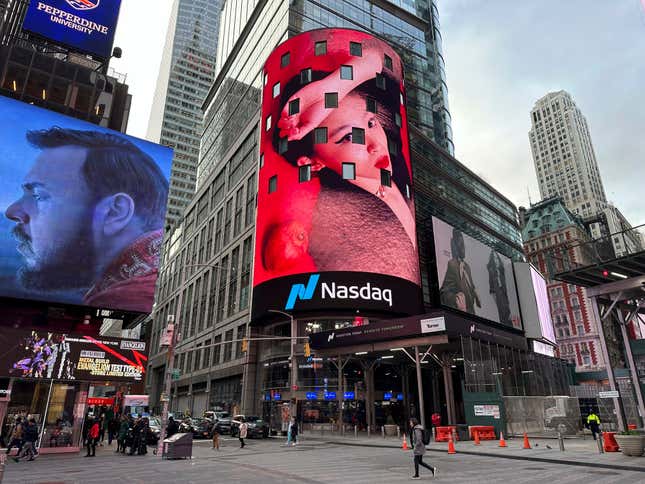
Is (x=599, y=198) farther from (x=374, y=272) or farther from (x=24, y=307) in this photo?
(x=24, y=307)

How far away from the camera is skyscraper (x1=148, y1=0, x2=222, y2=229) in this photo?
533 feet

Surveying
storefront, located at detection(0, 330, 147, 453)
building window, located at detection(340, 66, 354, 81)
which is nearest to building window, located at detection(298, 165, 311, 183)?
building window, located at detection(340, 66, 354, 81)

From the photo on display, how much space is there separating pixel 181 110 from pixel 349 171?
145 metres

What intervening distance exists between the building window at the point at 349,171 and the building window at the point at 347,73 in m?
11.7

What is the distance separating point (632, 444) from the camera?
738 inches

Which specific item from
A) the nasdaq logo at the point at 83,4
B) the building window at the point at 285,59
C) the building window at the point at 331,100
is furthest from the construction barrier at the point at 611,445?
the nasdaq logo at the point at 83,4

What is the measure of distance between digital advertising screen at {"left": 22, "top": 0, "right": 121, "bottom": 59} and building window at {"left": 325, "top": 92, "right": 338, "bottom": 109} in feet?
81.0

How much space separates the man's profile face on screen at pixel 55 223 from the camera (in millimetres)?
36344

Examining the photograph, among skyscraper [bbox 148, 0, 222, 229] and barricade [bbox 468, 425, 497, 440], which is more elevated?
skyscraper [bbox 148, 0, 222, 229]

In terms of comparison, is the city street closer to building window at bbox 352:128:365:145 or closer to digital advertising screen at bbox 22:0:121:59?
building window at bbox 352:128:365:145

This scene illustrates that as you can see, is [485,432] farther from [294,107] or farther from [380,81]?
[380,81]

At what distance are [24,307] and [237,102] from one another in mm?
56690

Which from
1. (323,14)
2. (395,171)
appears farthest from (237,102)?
(395,171)

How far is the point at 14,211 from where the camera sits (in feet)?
120
